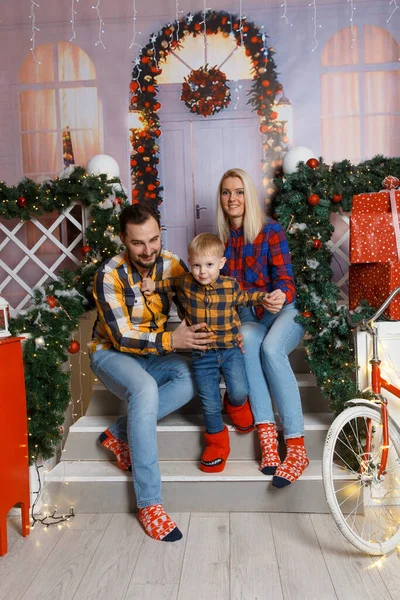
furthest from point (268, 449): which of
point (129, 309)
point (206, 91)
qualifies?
point (206, 91)

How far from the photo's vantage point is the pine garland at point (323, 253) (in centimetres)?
262

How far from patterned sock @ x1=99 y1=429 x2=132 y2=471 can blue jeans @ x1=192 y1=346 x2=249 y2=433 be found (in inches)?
15.8

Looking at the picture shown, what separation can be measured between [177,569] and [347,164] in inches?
83.5

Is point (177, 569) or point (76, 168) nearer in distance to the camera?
point (177, 569)

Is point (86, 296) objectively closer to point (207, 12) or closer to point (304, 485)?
point (304, 485)

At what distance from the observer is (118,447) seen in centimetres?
265

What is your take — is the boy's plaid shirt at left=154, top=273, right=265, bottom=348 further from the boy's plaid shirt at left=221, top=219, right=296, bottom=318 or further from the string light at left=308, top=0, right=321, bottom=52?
the string light at left=308, top=0, right=321, bottom=52

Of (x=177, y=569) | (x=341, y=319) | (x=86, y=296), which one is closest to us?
(x=177, y=569)

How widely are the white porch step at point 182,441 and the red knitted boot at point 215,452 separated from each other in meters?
0.10

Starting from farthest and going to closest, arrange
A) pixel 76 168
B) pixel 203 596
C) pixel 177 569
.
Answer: pixel 76 168 → pixel 177 569 → pixel 203 596

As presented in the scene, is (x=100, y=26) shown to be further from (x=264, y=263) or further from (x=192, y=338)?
(x=192, y=338)

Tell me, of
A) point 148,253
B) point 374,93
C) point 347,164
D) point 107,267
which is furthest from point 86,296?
point 374,93

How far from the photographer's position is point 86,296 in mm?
3021

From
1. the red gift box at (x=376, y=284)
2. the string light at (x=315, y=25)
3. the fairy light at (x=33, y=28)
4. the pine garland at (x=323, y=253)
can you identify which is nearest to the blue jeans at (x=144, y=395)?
the pine garland at (x=323, y=253)
